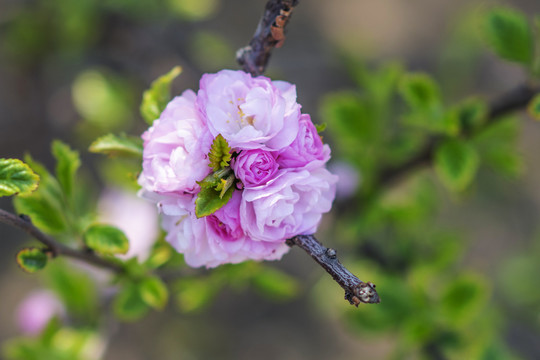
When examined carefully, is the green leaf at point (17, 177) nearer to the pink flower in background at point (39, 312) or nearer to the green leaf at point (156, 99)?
the green leaf at point (156, 99)

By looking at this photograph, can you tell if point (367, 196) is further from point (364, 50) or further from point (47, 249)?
point (364, 50)

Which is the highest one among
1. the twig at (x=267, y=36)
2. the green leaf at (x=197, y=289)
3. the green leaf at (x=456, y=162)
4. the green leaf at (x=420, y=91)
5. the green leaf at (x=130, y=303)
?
the twig at (x=267, y=36)

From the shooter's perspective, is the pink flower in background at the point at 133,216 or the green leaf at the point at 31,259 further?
the pink flower in background at the point at 133,216

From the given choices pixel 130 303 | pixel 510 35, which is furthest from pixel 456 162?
pixel 130 303

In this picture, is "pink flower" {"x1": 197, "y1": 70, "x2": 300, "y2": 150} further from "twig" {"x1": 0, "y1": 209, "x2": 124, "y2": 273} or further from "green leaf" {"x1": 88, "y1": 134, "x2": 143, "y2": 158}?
"twig" {"x1": 0, "y1": 209, "x2": 124, "y2": 273}

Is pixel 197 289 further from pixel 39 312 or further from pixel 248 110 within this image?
pixel 39 312

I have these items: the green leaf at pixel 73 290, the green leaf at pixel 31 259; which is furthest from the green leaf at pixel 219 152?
the green leaf at pixel 73 290

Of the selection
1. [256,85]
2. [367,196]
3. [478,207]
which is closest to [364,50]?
[478,207]
